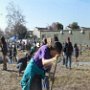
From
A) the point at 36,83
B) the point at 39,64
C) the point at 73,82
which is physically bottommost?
the point at 73,82

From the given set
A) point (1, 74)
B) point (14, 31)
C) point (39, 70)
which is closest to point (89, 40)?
point (14, 31)

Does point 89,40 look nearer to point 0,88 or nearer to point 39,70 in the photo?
point 0,88

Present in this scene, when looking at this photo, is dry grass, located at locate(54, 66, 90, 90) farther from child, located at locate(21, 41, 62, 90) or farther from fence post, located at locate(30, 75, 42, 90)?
child, located at locate(21, 41, 62, 90)

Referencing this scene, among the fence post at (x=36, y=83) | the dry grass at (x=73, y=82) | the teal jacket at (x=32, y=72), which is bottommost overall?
the dry grass at (x=73, y=82)

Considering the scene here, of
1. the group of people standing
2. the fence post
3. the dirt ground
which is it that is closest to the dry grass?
the dirt ground

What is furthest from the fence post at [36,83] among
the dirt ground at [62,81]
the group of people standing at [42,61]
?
the dirt ground at [62,81]

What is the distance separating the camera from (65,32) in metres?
83.5

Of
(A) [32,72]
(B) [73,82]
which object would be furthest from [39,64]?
(B) [73,82]

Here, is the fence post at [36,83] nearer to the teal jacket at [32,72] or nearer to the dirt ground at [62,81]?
the teal jacket at [32,72]

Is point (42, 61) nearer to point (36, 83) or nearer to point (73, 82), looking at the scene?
point (36, 83)

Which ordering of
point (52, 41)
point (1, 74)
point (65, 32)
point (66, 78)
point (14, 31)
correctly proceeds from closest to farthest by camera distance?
1. point (52, 41)
2. point (66, 78)
3. point (1, 74)
4. point (14, 31)
5. point (65, 32)

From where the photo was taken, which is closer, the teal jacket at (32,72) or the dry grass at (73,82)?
the teal jacket at (32,72)

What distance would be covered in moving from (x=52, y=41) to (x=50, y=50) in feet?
0.68

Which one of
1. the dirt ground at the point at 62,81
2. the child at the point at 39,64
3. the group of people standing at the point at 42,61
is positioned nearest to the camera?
the group of people standing at the point at 42,61
